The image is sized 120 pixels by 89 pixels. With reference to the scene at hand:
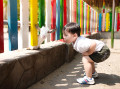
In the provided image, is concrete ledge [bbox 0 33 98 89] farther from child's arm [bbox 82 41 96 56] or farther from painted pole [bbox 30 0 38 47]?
child's arm [bbox 82 41 96 56]

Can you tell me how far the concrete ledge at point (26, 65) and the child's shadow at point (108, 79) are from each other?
0.75m

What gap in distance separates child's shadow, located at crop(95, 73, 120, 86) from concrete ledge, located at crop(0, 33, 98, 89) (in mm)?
752

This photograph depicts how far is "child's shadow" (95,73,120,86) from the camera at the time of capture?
2.49 meters

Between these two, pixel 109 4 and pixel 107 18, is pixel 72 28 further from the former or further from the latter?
pixel 109 4

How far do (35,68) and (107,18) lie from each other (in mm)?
9263

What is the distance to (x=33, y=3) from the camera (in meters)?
2.39

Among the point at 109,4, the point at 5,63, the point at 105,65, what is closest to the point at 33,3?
the point at 5,63

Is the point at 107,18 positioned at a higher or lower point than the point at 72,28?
higher

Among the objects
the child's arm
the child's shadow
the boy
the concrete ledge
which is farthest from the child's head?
the child's shadow

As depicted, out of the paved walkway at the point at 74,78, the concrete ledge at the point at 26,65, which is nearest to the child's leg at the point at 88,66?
the paved walkway at the point at 74,78

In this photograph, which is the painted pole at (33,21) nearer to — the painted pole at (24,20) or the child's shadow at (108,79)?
the painted pole at (24,20)

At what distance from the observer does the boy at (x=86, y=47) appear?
2307mm

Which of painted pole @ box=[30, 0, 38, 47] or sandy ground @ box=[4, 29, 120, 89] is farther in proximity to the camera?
painted pole @ box=[30, 0, 38, 47]

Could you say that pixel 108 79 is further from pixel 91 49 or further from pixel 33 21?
pixel 33 21
